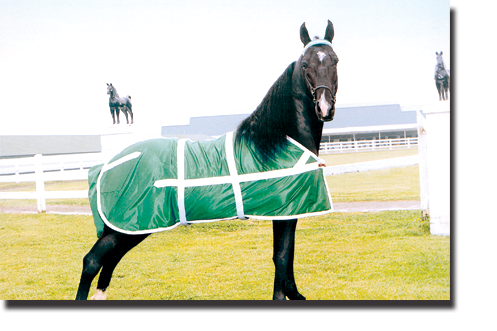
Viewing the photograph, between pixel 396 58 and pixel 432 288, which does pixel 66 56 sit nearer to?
pixel 396 58

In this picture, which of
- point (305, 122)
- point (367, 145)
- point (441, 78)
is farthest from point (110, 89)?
point (441, 78)

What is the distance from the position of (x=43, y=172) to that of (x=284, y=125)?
3.21 meters

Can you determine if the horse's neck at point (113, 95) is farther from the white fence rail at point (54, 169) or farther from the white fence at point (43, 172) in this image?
the white fence at point (43, 172)

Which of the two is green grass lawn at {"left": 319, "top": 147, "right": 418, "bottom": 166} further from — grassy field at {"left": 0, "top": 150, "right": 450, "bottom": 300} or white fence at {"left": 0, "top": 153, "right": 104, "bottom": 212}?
white fence at {"left": 0, "top": 153, "right": 104, "bottom": 212}

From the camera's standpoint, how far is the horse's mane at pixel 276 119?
2.07 metres

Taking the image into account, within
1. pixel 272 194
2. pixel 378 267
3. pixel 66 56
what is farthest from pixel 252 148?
pixel 66 56

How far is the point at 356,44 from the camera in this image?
2756mm

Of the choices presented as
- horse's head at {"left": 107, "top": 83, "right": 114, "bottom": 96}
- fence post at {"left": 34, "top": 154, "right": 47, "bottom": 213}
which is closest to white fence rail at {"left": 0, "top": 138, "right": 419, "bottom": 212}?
fence post at {"left": 34, "top": 154, "right": 47, "bottom": 213}

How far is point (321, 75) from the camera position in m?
1.90

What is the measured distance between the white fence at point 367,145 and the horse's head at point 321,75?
1.23 m

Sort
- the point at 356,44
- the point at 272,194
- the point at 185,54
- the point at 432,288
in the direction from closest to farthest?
the point at 272,194
the point at 432,288
the point at 356,44
the point at 185,54

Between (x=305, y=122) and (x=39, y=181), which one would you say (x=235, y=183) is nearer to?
(x=305, y=122)

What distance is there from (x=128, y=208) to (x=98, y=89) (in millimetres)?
1347

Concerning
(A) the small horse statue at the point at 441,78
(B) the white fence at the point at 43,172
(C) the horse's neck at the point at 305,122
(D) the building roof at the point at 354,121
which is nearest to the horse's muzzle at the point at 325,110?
(C) the horse's neck at the point at 305,122
